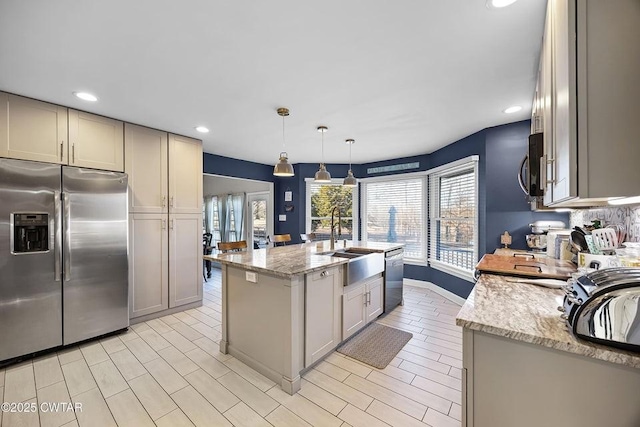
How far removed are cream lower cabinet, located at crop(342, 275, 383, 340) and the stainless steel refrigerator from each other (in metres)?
2.51

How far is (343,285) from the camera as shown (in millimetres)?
2613

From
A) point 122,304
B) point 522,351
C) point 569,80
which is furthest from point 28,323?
point 569,80

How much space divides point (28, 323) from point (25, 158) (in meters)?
Result: 1.55

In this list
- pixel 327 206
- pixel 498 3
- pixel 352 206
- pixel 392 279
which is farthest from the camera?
pixel 327 206

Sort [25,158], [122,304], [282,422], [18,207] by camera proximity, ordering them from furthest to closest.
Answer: [122,304]
[25,158]
[18,207]
[282,422]

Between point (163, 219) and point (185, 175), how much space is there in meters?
0.69

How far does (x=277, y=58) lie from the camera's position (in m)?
1.90

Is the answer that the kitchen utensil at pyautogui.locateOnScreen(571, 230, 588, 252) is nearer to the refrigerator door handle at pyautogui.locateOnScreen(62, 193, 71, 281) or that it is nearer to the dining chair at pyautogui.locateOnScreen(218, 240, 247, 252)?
the dining chair at pyautogui.locateOnScreen(218, 240, 247, 252)

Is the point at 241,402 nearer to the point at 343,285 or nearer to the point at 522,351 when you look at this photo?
the point at 343,285

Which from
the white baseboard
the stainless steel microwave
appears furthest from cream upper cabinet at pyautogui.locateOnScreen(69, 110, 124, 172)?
the white baseboard

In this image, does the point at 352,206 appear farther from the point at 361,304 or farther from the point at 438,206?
the point at 361,304

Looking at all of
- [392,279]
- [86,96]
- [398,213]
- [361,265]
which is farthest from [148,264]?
[398,213]

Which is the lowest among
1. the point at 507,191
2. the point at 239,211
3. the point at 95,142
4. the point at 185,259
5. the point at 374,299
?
the point at 374,299

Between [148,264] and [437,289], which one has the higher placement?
[148,264]
